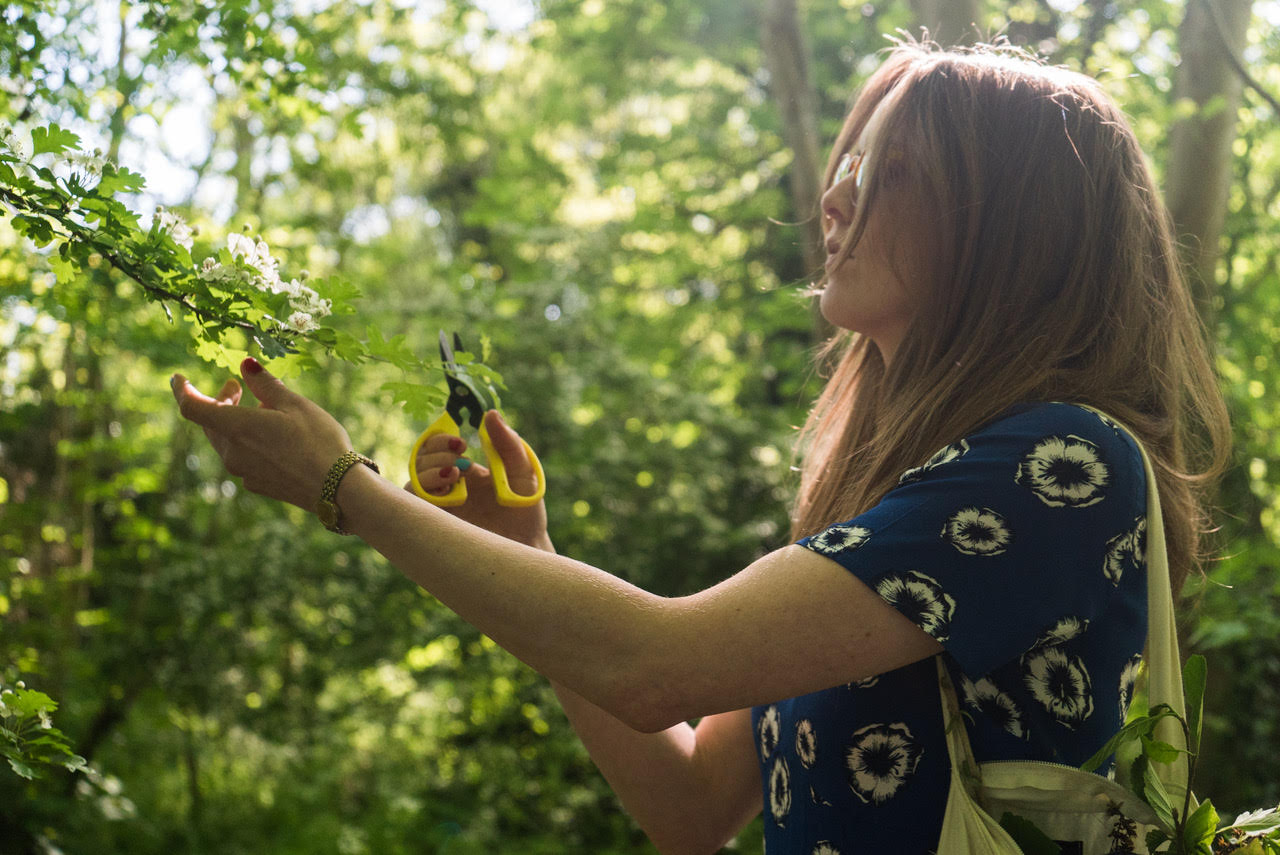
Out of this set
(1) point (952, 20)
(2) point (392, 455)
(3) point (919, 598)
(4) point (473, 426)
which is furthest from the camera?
(2) point (392, 455)

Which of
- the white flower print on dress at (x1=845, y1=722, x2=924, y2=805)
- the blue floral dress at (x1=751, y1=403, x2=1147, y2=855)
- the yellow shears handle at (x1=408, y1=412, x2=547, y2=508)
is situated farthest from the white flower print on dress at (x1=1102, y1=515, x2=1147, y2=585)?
the yellow shears handle at (x1=408, y1=412, x2=547, y2=508)

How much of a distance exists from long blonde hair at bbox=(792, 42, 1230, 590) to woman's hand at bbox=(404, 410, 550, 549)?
0.53 metres

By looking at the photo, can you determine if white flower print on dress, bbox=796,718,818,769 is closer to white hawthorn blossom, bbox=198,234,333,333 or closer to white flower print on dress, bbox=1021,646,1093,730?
white flower print on dress, bbox=1021,646,1093,730

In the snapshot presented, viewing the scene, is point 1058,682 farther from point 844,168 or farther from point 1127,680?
point 844,168

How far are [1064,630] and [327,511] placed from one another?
91 cm

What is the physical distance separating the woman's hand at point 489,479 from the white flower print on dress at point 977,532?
707mm

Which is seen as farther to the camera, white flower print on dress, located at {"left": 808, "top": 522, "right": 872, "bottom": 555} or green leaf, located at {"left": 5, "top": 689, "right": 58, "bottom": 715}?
green leaf, located at {"left": 5, "top": 689, "right": 58, "bottom": 715}

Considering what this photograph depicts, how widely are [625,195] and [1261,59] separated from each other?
5.74 metres

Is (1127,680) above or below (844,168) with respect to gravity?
below

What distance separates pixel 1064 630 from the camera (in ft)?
3.72

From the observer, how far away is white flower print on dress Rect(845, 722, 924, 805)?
1.23m

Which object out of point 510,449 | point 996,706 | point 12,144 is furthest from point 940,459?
point 12,144

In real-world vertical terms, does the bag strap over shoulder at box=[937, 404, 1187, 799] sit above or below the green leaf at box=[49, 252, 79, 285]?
below

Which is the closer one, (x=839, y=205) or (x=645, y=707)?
(x=645, y=707)
